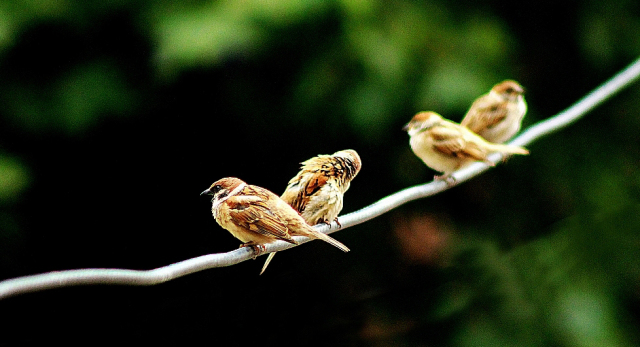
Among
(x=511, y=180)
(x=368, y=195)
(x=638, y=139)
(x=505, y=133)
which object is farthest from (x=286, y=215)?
(x=638, y=139)

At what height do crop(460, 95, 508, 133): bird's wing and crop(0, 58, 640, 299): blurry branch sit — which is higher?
crop(460, 95, 508, 133): bird's wing

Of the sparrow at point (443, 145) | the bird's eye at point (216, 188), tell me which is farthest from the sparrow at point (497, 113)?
the bird's eye at point (216, 188)

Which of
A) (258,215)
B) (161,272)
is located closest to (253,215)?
(258,215)

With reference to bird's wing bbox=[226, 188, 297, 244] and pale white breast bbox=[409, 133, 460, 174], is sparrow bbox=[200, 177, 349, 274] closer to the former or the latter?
bird's wing bbox=[226, 188, 297, 244]

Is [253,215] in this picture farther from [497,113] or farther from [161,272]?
[497,113]

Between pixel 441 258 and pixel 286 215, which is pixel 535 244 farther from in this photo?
pixel 286 215

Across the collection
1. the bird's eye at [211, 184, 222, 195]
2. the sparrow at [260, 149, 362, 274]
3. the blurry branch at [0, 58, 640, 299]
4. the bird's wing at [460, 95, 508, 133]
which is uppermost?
the bird's wing at [460, 95, 508, 133]

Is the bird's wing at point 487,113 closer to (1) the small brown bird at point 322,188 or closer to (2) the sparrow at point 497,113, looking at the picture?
(2) the sparrow at point 497,113

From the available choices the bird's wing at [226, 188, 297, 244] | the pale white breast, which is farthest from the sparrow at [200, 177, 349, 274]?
the pale white breast
